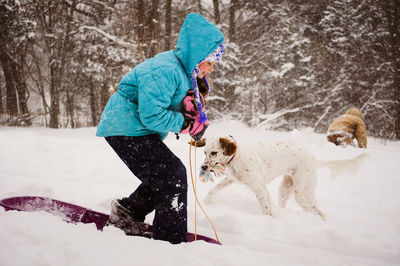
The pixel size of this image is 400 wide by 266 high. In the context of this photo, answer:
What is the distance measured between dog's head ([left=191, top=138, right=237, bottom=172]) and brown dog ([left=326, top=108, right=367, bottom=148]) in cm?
615

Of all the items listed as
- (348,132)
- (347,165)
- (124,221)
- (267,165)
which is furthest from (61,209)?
(348,132)

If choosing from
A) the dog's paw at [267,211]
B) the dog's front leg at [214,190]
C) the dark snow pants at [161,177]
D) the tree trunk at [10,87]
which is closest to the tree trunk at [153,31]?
the tree trunk at [10,87]

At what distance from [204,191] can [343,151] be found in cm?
452

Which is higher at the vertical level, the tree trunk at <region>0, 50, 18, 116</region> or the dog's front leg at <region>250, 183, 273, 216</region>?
the tree trunk at <region>0, 50, 18, 116</region>

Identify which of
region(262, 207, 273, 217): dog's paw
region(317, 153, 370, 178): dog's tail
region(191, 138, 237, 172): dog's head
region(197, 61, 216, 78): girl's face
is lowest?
region(262, 207, 273, 217): dog's paw

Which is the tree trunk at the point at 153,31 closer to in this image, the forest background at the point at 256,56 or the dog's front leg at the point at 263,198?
the forest background at the point at 256,56

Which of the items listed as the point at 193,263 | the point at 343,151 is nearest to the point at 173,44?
the point at 343,151

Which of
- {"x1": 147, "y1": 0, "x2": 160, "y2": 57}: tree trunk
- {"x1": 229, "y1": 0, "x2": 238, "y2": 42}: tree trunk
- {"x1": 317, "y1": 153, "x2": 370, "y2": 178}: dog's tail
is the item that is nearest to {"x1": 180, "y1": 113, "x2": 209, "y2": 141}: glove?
{"x1": 317, "y1": 153, "x2": 370, "y2": 178}: dog's tail

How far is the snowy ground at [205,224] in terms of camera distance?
1600 mm

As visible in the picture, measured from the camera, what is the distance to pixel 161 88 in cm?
184

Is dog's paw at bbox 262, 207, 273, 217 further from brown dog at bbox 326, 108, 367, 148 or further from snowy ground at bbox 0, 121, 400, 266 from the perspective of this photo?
brown dog at bbox 326, 108, 367, 148

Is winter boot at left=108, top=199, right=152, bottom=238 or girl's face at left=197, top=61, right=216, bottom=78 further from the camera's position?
winter boot at left=108, top=199, right=152, bottom=238

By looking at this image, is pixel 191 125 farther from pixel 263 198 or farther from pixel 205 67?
pixel 263 198

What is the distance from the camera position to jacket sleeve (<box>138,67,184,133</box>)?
1.81 m
